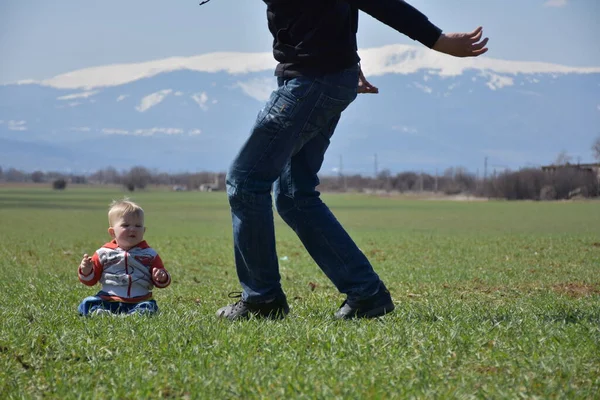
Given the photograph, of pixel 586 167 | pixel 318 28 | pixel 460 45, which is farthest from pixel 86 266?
pixel 586 167

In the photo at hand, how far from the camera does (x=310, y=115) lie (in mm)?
5203

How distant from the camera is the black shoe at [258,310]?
5520 mm

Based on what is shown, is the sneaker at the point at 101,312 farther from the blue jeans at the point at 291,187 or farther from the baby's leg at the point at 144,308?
the blue jeans at the point at 291,187

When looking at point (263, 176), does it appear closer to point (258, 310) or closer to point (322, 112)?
point (322, 112)

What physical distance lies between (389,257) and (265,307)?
9.24m

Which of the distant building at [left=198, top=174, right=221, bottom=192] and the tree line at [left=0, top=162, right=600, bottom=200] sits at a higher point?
the tree line at [left=0, top=162, right=600, bottom=200]

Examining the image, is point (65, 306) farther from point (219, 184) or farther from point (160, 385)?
point (219, 184)

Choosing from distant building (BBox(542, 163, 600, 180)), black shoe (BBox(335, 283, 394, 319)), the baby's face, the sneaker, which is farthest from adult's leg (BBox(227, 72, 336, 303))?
distant building (BBox(542, 163, 600, 180))

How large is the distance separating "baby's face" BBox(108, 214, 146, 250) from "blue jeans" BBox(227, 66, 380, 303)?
109cm

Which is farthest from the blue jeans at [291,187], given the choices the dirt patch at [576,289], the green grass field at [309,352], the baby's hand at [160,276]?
→ the dirt patch at [576,289]

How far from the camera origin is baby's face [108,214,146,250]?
6.32m

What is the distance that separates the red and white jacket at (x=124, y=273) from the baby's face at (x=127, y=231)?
0.05 m

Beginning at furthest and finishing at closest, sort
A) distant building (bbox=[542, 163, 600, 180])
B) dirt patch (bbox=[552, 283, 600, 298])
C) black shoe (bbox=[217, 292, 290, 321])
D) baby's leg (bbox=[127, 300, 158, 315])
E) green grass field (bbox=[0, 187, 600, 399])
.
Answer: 1. distant building (bbox=[542, 163, 600, 180])
2. dirt patch (bbox=[552, 283, 600, 298])
3. baby's leg (bbox=[127, 300, 158, 315])
4. black shoe (bbox=[217, 292, 290, 321])
5. green grass field (bbox=[0, 187, 600, 399])

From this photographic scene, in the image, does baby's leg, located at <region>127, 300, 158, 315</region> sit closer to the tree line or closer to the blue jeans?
the blue jeans
